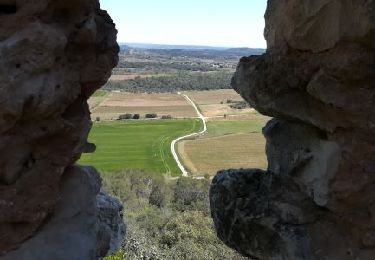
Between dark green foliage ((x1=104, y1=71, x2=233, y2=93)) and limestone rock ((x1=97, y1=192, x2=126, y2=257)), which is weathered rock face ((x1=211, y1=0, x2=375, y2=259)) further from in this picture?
dark green foliage ((x1=104, y1=71, x2=233, y2=93))

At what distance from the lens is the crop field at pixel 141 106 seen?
90731mm

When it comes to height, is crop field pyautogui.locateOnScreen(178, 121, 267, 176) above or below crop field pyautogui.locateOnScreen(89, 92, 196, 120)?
above

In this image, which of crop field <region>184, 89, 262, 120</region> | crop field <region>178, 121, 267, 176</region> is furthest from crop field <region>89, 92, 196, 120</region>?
crop field <region>178, 121, 267, 176</region>

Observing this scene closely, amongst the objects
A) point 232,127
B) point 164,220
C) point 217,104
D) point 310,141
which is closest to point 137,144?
point 232,127

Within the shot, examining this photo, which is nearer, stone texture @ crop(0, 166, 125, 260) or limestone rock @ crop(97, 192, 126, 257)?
stone texture @ crop(0, 166, 125, 260)

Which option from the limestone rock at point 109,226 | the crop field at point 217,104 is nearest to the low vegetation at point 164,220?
the limestone rock at point 109,226

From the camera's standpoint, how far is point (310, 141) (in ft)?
25.7

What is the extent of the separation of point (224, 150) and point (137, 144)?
10.3 m

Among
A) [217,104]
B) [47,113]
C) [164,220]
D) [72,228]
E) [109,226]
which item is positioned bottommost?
[217,104]

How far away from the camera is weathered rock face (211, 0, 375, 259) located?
7.00m

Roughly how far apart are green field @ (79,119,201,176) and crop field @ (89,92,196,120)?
24.9 feet

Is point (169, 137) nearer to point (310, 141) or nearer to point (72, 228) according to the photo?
point (310, 141)

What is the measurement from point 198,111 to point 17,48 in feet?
306

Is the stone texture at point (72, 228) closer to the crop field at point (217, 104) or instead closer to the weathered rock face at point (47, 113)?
the weathered rock face at point (47, 113)
